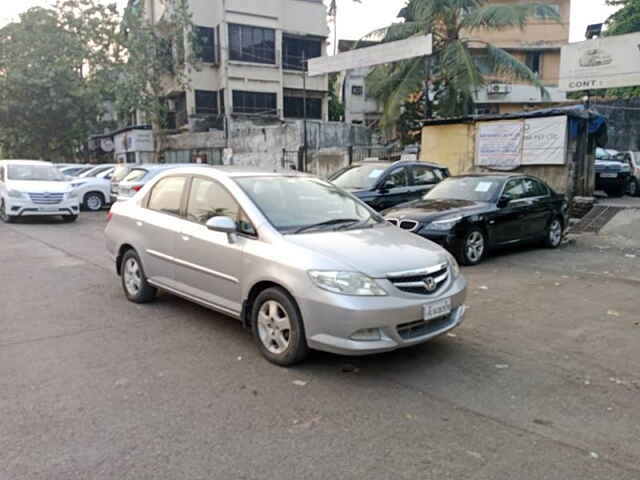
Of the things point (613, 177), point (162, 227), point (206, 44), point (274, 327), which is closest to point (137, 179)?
point (162, 227)

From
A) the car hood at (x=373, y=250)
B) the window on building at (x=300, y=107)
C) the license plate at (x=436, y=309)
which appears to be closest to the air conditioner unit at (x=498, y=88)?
the window on building at (x=300, y=107)

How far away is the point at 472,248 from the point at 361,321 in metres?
5.32

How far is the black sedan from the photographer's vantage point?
8.57m

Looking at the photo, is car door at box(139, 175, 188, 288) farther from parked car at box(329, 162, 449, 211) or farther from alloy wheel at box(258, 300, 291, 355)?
parked car at box(329, 162, 449, 211)

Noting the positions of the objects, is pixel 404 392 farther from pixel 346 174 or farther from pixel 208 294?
pixel 346 174

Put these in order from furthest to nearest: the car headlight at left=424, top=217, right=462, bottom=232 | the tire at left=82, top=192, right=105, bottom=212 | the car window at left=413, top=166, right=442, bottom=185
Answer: the tire at left=82, top=192, right=105, bottom=212 < the car window at left=413, top=166, right=442, bottom=185 < the car headlight at left=424, top=217, right=462, bottom=232

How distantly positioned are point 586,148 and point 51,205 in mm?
14654

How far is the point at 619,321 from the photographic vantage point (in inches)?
227

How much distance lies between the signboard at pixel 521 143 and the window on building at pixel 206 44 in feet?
70.2

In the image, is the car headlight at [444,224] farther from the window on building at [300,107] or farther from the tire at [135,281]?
the window on building at [300,107]

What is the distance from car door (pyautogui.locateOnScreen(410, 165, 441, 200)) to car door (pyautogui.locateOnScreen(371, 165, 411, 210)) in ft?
0.63

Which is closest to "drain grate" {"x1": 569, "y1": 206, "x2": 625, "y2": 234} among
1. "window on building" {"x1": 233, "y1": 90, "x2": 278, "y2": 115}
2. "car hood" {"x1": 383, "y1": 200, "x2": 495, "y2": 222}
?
"car hood" {"x1": 383, "y1": 200, "x2": 495, "y2": 222}

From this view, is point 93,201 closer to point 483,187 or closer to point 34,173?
point 34,173

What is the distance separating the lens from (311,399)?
3.86 m
